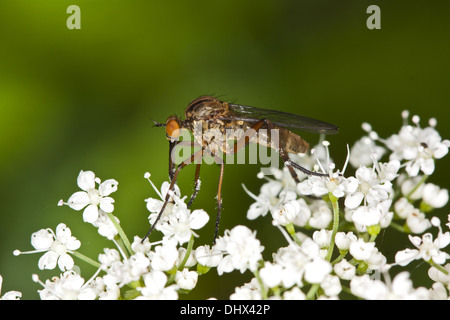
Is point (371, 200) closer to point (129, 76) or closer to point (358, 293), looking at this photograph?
point (358, 293)

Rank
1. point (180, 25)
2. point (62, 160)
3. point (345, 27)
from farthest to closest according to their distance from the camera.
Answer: point (345, 27) < point (180, 25) < point (62, 160)

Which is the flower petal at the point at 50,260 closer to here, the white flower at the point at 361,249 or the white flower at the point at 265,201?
A: the white flower at the point at 265,201

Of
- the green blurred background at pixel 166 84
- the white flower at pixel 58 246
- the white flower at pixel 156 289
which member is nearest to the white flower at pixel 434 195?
the green blurred background at pixel 166 84

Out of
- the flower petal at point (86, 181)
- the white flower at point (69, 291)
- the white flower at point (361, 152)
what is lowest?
the white flower at point (69, 291)

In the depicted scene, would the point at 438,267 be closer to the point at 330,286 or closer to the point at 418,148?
the point at 330,286

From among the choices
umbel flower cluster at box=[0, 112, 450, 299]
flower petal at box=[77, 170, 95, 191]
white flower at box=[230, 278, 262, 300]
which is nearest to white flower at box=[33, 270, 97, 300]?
umbel flower cluster at box=[0, 112, 450, 299]
